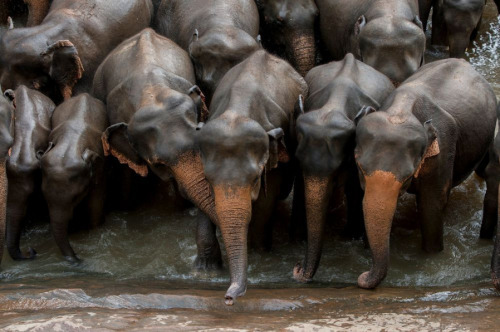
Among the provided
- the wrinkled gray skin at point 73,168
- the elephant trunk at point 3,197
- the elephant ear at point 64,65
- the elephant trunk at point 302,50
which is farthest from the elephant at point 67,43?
the elephant trunk at point 3,197

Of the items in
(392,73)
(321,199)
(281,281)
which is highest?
(392,73)

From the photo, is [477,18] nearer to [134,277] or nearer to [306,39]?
[306,39]

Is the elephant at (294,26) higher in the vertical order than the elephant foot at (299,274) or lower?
higher

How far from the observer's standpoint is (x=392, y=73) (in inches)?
308

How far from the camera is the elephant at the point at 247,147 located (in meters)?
5.91

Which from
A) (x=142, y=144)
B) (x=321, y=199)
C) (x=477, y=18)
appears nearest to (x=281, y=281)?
(x=321, y=199)

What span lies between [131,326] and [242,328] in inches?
22.3

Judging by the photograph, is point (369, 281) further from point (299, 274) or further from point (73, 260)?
point (73, 260)

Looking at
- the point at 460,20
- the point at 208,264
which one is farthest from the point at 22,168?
the point at 460,20

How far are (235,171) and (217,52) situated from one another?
1.93 m

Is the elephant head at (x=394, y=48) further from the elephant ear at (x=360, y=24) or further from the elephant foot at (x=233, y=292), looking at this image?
the elephant foot at (x=233, y=292)

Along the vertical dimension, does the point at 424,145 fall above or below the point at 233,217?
above

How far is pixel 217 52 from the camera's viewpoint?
25.1 ft

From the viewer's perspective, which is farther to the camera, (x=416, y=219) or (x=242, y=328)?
(x=416, y=219)
